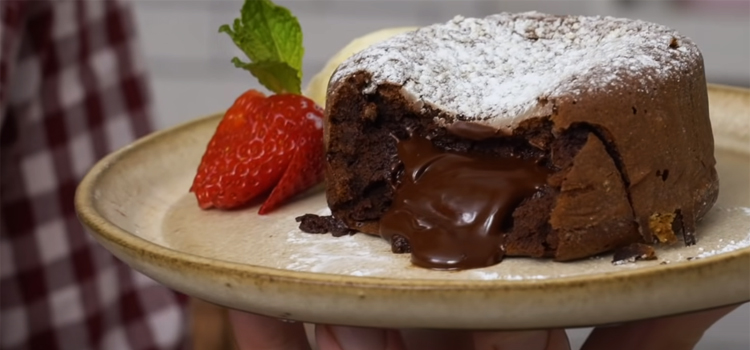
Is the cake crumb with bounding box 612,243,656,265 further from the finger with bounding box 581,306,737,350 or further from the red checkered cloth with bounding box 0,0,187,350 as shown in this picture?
the red checkered cloth with bounding box 0,0,187,350

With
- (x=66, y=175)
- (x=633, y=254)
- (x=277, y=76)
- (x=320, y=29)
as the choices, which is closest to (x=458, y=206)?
(x=633, y=254)

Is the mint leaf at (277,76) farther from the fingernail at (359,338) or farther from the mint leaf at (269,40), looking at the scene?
the fingernail at (359,338)

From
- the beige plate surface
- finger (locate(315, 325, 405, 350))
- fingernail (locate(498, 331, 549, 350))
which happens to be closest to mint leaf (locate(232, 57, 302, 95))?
the beige plate surface

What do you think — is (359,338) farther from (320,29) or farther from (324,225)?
(320,29)

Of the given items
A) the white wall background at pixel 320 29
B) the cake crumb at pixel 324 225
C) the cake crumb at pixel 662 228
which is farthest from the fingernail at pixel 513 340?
the white wall background at pixel 320 29

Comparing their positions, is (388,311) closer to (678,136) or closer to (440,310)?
(440,310)
